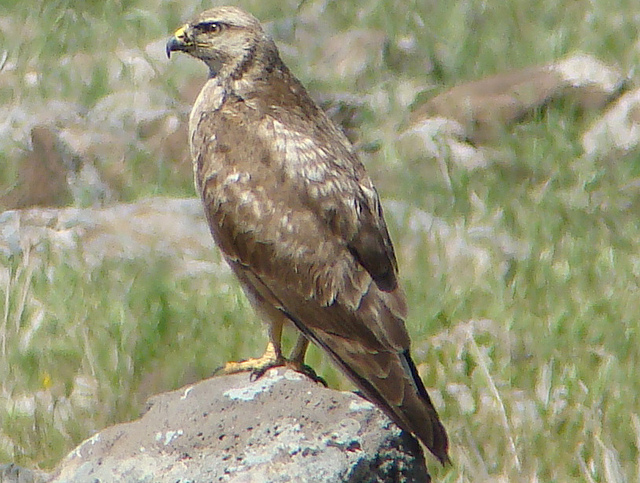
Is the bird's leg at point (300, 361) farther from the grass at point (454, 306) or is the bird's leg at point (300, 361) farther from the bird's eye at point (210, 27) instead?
the bird's eye at point (210, 27)

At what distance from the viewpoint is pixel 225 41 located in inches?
246

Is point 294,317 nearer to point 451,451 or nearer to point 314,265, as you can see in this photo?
point 314,265

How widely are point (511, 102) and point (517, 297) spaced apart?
2722 millimetres

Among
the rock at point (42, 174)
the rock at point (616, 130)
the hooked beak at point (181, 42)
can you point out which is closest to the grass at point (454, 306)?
the rock at point (616, 130)

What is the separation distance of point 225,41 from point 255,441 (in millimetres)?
2268

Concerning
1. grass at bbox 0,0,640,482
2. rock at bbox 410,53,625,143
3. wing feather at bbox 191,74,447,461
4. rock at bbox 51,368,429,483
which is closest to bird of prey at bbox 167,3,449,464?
wing feather at bbox 191,74,447,461

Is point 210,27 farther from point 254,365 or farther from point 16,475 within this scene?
point 16,475

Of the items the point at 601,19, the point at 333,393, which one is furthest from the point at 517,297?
the point at 601,19

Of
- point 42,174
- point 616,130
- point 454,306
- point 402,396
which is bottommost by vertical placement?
point 42,174

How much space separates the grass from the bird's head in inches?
60.2

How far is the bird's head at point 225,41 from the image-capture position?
20.3ft

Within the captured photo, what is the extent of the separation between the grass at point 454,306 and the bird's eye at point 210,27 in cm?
164

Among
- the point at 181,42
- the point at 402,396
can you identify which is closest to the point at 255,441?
the point at 402,396

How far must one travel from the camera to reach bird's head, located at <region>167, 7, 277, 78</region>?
6.20 meters
